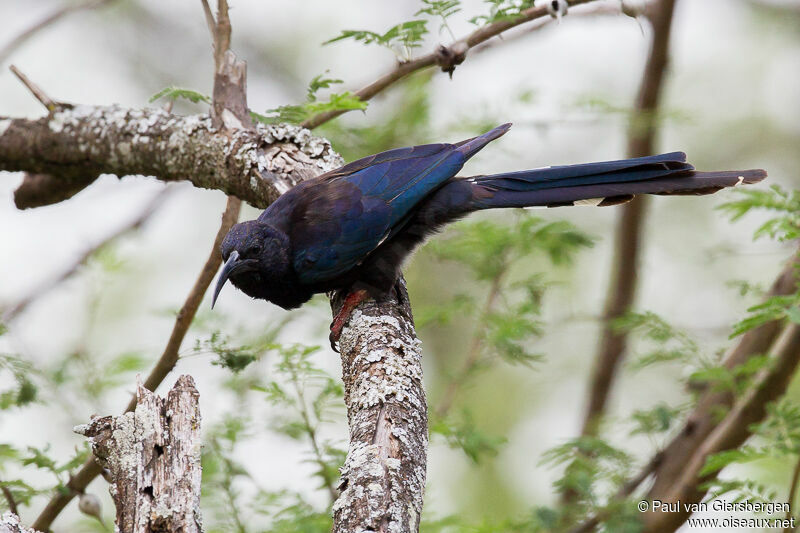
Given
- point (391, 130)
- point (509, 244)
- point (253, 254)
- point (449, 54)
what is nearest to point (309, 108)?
point (449, 54)

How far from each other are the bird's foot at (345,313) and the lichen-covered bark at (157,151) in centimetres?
61

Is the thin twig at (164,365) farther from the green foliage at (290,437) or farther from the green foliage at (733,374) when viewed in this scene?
the green foliage at (733,374)

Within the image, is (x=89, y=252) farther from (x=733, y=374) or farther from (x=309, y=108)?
(x=733, y=374)

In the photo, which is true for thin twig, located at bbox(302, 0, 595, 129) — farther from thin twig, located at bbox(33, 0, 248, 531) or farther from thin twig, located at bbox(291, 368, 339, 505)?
thin twig, located at bbox(291, 368, 339, 505)

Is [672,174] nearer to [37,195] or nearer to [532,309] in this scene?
[532,309]

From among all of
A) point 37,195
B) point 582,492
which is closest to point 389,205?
point 582,492

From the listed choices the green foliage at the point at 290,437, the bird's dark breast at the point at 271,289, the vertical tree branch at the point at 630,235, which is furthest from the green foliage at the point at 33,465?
the vertical tree branch at the point at 630,235

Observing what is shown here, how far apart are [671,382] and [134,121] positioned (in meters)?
6.17

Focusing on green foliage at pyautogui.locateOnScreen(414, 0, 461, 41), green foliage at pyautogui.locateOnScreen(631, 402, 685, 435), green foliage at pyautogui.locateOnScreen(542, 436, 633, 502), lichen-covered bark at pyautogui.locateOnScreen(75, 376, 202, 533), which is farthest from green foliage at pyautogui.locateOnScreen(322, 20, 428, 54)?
green foliage at pyautogui.locateOnScreen(631, 402, 685, 435)

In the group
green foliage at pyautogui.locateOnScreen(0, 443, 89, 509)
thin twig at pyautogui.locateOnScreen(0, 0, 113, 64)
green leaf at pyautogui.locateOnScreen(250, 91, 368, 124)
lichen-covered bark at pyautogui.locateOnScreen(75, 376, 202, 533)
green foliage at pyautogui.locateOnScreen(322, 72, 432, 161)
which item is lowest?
lichen-covered bark at pyautogui.locateOnScreen(75, 376, 202, 533)

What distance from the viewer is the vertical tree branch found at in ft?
16.3

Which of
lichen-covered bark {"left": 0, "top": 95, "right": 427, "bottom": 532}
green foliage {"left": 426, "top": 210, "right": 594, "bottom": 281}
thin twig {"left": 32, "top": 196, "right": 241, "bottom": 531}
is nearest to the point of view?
lichen-covered bark {"left": 0, "top": 95, "right": 427, "bottom": 532}

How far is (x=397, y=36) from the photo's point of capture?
11.9 ft

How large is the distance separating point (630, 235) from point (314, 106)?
9.70 ft
